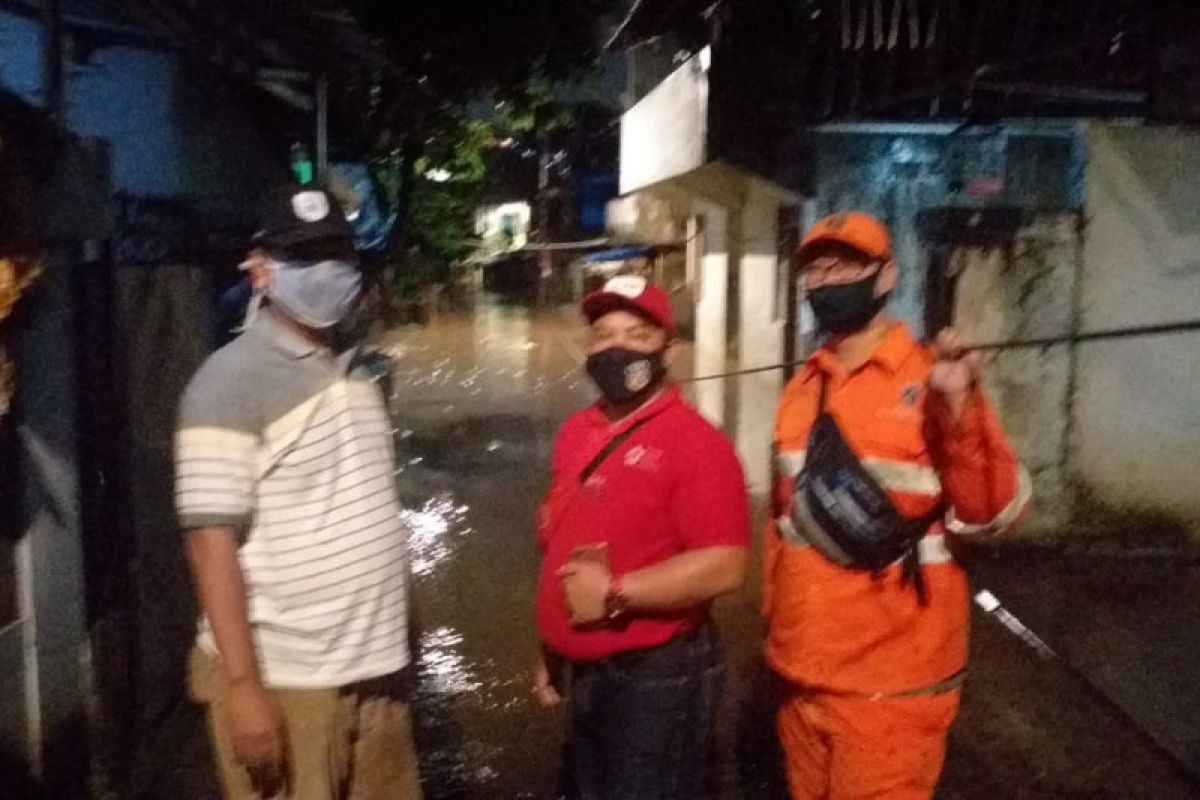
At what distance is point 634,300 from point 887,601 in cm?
89

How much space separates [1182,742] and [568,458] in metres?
3.05

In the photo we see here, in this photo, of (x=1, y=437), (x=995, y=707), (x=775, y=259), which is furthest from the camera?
(x=775, y=259)

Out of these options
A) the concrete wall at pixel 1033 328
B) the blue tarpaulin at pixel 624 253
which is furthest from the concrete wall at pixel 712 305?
the concrete wall at pixel 1033 328

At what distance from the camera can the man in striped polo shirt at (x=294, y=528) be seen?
259 cm

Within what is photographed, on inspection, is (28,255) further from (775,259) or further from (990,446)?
(775,259)

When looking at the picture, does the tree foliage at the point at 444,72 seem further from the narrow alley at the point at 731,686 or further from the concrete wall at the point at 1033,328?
the concrete wall at the point at 1033,328

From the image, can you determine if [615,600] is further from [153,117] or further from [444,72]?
[444,72]

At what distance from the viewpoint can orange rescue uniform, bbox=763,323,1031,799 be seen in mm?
2818

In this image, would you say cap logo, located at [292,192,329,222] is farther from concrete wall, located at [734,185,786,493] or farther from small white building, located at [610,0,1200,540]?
concrete wall, located at [734,185,786,493]

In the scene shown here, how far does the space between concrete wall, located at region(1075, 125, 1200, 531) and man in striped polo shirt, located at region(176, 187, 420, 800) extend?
5.12 m

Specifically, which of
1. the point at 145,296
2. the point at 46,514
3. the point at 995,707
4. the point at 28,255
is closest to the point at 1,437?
the point at 46,514

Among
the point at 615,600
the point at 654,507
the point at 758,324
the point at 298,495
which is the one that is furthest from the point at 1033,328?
the point at 298,495

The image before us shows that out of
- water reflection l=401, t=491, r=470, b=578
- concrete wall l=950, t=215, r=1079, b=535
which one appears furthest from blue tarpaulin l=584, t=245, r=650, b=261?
concrete wall l=950, t=215, r=1079, b=535

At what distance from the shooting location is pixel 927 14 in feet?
23.9
